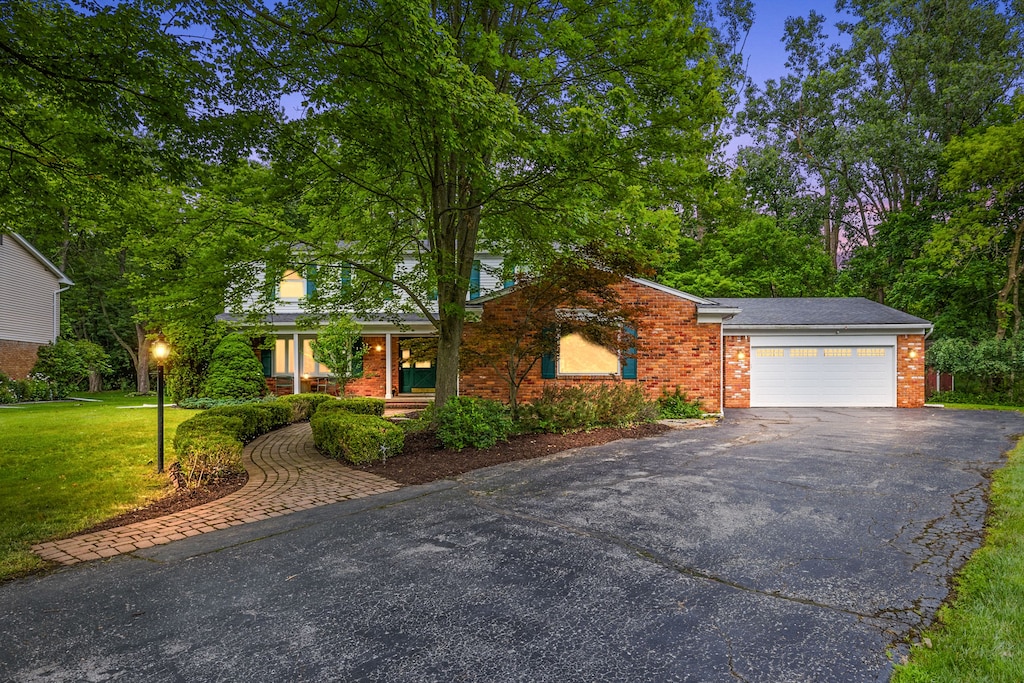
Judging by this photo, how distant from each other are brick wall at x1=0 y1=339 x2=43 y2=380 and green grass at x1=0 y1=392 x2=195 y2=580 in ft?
23.0

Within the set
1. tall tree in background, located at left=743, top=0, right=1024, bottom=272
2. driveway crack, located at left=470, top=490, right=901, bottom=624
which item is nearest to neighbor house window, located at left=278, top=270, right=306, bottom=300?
driveway crack, located at left=470, top=490, right=901, bottom=624

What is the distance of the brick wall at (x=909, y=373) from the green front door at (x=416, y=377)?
14750mm

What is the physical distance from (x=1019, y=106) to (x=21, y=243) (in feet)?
116

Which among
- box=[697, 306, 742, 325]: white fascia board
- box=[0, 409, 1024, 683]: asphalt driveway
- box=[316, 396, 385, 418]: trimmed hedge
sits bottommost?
box=[0, 409, 1024, 683]: asphalt driveway

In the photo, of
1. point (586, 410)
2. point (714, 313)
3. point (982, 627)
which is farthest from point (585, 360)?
point (982, 627)

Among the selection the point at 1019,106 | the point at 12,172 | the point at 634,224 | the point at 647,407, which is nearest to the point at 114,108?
the point at 12,172

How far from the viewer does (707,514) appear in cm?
503

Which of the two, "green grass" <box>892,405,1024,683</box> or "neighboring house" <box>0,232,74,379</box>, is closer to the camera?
"green grass" <box>892,405,1024,683</box>

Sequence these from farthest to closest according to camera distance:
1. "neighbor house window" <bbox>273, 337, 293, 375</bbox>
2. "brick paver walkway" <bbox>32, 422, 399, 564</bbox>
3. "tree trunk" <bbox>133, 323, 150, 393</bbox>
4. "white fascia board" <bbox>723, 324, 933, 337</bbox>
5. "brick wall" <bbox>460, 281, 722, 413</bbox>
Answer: "tree trunk" <bbox>133, 323, 150, 393</bbox> < "neighbor house window" <bbox>273, 337, 293, 375</bbox> < "white fascia board" <bbox>723, 324, 933, 337</bbox> < "brick wall" <bbox>460, 281, 722, 413</bbox> < "brick paver walkway" <bbox>32, 422, 399, 564</bbox>

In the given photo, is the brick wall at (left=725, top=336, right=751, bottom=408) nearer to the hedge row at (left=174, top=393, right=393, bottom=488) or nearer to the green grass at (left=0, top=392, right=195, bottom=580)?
the hedge row at (left=174, top=393, right=393, bottom=488)

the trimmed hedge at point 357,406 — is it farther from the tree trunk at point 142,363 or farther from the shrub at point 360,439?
the tree trunk at point 142,363

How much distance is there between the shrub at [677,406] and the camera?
12727mm

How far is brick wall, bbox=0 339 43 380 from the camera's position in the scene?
17391mm

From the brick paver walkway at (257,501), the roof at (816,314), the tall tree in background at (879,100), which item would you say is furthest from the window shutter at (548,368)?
the tall tree in background at (879,100)
